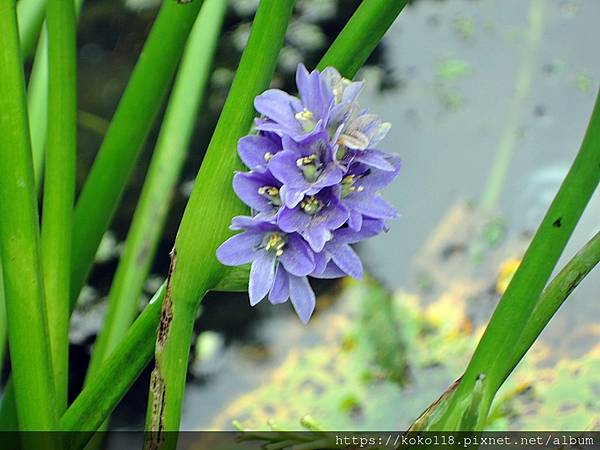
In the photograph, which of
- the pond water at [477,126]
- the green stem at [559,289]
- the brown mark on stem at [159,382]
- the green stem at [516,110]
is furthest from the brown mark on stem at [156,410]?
the green stem at [516,110]

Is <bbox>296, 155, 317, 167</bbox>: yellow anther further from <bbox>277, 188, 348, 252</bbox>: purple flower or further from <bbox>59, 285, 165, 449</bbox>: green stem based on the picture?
<bbox>59, 285, 165, 449</bbox>: green stem

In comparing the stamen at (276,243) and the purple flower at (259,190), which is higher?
the purple flower at (259,190)

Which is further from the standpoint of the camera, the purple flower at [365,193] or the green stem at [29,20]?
the green stem at [29,20]

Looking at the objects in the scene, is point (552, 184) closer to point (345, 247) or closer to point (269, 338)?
point (269, 338)

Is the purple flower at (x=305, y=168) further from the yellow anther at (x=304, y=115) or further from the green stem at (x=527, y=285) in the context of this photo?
the green stem at (x=527, y=285)

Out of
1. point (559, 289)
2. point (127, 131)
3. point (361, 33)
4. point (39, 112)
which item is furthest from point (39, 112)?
point (559, 289)

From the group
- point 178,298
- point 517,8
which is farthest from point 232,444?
point 517,8

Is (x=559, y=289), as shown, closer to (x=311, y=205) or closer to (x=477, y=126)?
(x=311, y=205)
